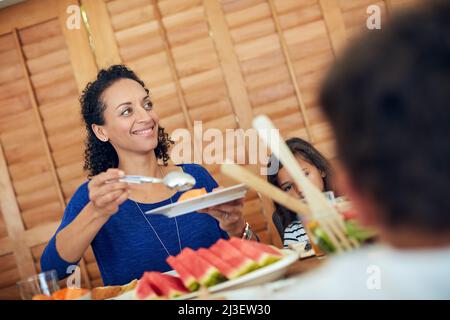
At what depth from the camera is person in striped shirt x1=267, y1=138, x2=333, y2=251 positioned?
255 cm

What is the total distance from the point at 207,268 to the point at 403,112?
746mm

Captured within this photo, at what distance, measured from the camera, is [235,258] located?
1218mm

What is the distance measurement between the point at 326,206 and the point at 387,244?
0.50 metres

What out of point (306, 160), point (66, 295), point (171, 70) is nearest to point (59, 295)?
point (66, 295)

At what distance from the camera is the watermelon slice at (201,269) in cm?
120

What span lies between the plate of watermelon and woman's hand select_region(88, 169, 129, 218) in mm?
403

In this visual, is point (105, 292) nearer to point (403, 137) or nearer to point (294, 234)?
point (403, 137)

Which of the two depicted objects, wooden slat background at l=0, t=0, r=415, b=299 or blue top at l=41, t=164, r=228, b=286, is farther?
wooden slat background at l=0, t=0, r=415, b=299

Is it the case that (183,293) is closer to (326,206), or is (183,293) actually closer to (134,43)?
(326,206)

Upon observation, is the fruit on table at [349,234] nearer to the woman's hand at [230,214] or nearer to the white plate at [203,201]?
the white plate at [203,201]

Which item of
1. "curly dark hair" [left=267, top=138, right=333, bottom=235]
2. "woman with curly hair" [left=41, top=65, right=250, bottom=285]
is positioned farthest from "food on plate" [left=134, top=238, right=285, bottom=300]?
"curly dark hair" [left=267, top=138, right=333, bottom=235]

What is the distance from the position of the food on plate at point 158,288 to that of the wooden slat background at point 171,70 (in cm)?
222

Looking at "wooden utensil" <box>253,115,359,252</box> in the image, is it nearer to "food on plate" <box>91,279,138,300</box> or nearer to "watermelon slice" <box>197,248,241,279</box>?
"watermelon slice" <box>197,248,241,279</box>

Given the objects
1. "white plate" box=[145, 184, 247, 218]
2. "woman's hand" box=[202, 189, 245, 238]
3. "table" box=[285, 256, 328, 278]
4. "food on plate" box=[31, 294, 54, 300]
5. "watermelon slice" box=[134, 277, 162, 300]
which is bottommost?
"table" box=[285, 256, 328, 278]
